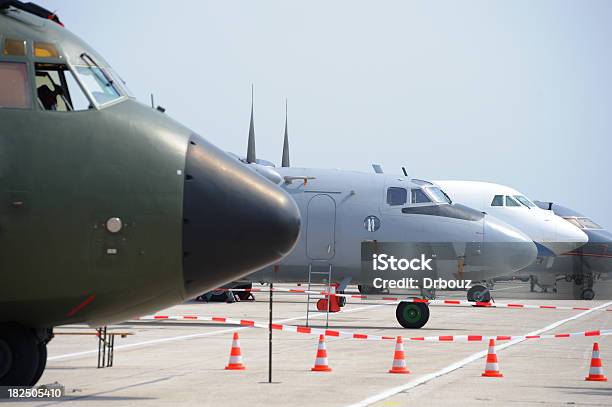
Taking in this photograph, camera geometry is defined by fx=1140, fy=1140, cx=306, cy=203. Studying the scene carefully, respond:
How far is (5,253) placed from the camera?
11047 millimetres

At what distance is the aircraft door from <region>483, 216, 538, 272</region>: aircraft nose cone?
373cm

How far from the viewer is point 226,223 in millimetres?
11383

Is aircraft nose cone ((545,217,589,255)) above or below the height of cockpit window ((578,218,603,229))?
below

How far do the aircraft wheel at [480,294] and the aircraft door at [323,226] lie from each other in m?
5.11

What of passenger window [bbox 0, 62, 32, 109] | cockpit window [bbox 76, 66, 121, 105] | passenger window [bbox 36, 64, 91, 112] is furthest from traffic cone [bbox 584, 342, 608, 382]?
passenger window [bbox 0, 62, 32, 109]

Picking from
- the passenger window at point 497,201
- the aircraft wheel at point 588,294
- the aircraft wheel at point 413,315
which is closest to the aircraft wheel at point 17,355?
the aircraft wheel at point 413,315

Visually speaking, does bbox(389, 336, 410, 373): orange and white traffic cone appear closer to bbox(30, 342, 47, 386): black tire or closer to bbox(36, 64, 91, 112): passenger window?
bbox(30, 342, 47, 386): black tire

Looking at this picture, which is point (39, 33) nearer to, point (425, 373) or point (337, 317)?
point (425, 373)

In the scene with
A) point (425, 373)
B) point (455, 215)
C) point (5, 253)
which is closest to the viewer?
point (5, 253)

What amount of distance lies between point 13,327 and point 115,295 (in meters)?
1.18

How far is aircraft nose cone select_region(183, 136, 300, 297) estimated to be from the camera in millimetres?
11359

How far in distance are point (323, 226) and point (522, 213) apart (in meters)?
16.9

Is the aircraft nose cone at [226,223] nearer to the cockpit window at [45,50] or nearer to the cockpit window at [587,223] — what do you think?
the cockpit window at [45,50]

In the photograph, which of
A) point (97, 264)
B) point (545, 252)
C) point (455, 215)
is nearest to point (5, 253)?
point (97, 264)
